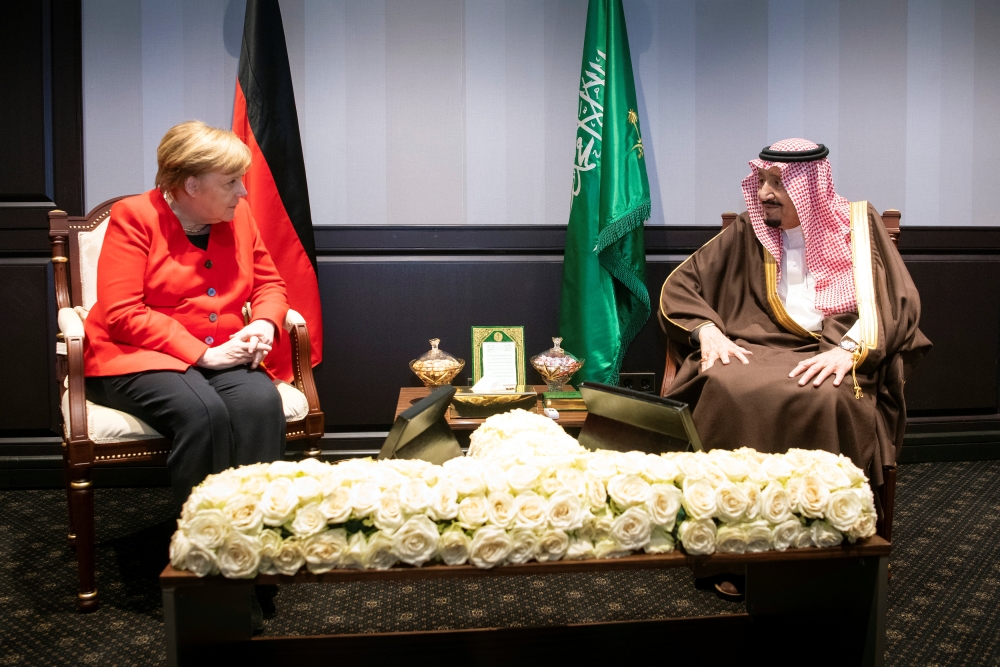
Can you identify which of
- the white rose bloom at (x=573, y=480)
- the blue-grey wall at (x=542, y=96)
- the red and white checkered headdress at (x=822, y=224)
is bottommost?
the white rose bloom at (x=573, y=480)

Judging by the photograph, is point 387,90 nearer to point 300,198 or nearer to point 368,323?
point 300,198

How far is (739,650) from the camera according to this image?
1521mm

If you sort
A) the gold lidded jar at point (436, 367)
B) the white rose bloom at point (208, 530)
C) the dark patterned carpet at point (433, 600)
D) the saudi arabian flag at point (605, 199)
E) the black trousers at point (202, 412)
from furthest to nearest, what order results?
the saudi arabian flag at point (605, 199) → the gold lidded jar at point (436, 367) → the black trousers at point (202, 412) → the dark patterned carpet at point (433, 600) → the white rose bloom at point (208, 530)

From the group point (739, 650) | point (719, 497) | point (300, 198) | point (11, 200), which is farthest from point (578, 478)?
point (11, 200)

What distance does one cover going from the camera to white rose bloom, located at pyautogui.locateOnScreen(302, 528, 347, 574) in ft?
4.06

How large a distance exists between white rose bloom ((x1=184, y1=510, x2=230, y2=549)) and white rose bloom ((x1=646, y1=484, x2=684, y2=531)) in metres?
0.70

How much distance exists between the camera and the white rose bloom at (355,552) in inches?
49.1

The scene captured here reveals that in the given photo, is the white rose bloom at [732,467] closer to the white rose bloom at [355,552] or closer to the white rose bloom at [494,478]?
the white rose bloom at [494,478]

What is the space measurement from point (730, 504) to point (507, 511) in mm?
387

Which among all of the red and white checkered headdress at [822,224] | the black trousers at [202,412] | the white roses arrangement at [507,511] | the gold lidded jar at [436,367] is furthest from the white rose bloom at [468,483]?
the red and white checkered headdress at [822,224]

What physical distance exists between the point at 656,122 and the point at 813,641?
2.71m

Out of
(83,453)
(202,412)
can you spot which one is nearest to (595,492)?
(202,412)

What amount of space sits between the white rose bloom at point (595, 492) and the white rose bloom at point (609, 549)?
0.06m

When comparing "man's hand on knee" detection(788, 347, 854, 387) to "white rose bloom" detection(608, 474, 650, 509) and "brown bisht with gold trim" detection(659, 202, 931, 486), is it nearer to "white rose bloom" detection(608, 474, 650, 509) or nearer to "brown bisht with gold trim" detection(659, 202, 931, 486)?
"brown bisht with gold trim" detection(659, 202, 931, 486)
